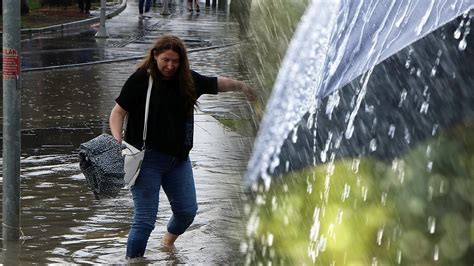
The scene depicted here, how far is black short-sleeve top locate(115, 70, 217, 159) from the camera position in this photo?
6148 millimetres

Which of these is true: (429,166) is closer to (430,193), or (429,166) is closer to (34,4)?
(430,193)

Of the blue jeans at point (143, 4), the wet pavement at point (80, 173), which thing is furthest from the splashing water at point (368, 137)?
the blue jeans at point (143, 4)

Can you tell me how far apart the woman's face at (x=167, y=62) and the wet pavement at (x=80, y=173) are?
0.72m

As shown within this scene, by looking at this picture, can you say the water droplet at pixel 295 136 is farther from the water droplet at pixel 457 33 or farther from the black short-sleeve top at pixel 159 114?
the black short-sleeve top at pixel 159 114

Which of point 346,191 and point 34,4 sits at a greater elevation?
point 346,191

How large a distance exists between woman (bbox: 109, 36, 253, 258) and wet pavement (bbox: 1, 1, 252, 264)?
1.40 ft

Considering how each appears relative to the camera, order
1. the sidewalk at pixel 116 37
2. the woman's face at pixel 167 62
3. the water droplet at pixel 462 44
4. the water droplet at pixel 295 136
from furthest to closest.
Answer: the sidewalk at pixel 116 37 < the woman's face at pixel 167 62 < the water droplet at pixel 295 136 < the water droplet at pixel 462 44

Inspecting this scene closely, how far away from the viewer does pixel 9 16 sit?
267 inches

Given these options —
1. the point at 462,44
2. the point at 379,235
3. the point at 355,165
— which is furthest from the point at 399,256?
the point at 462,44

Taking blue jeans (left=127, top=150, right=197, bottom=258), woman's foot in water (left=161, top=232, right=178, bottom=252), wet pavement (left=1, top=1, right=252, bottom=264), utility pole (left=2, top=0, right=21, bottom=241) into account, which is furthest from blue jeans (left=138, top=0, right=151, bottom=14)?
blue jeans (left=127, top=150, right=197, bottom=258)

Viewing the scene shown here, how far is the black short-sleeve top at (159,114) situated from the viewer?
242 inches

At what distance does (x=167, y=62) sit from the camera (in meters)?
6.12

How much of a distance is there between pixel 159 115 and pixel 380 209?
3.41 meters

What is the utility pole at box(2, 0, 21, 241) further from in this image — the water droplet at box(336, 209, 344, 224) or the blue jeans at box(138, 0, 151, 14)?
the blue jeans at box(138, 0, 151, 14)
